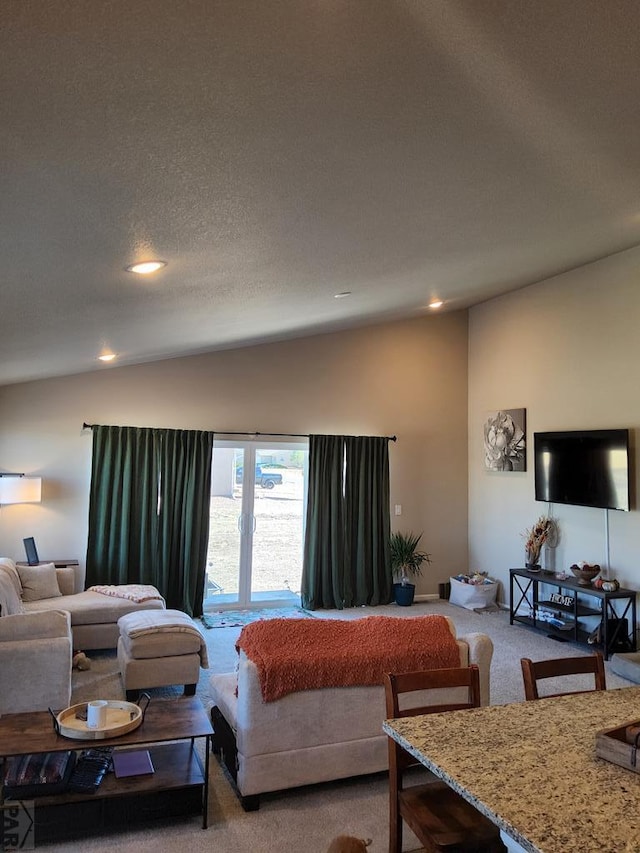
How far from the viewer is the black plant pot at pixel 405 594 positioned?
7.35 m

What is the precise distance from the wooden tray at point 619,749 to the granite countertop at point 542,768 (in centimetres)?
2

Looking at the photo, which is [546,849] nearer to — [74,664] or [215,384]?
[74,664]

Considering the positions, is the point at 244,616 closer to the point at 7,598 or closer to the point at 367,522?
the point at 367,522

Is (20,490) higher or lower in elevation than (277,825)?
higher

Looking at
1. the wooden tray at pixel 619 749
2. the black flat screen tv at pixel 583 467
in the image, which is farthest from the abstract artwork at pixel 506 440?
the wooden tray at pixel 619 749

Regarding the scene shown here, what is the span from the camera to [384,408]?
305 inches

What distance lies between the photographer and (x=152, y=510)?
6504 mm

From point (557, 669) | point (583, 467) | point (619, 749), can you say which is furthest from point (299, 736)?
point (583, 467)

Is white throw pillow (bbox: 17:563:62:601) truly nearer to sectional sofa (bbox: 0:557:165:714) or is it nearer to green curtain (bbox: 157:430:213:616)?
sectional sofa (bbox: 0:557:165:714)

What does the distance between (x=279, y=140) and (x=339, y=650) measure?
2343 mm

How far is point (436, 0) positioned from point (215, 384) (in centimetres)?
560

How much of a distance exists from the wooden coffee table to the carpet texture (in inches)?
129

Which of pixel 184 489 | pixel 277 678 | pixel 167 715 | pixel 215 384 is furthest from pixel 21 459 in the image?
pixel 277 678

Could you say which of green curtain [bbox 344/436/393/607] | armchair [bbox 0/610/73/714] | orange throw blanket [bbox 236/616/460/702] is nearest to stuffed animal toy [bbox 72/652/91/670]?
armchair [bbox 0/610/73/714]
